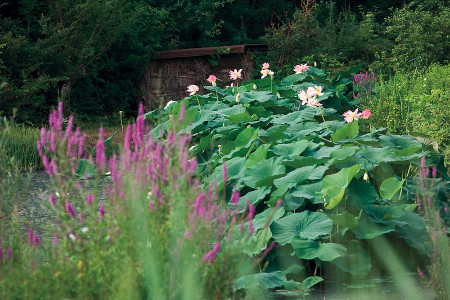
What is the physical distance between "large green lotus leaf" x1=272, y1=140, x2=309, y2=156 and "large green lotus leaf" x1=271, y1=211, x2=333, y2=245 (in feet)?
2.21

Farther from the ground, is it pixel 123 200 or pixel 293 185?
pixel 123 200

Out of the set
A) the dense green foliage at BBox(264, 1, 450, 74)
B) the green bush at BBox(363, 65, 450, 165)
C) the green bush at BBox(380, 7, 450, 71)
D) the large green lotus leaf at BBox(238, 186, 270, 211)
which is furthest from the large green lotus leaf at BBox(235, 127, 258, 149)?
the green bush at BBox(380, 7, 450, 71)

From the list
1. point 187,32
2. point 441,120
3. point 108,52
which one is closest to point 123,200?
point 441,120

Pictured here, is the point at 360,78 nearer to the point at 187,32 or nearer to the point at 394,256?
the point at 394,256

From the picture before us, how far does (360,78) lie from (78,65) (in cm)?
516

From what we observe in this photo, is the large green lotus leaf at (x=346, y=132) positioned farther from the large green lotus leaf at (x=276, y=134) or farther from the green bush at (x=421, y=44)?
the green bush at (x=421, y=44)

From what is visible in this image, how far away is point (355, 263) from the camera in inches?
137

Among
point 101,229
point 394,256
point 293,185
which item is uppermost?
point 101,229

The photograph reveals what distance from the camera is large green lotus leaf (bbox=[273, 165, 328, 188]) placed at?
12.4 ft

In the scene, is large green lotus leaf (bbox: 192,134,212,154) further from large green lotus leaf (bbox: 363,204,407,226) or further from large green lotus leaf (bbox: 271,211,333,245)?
large green lotus leaf (bbox: 363,204,407,226)

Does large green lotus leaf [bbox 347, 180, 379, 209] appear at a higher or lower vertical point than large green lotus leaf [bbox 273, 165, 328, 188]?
lower

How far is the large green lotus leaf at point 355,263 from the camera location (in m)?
3.45

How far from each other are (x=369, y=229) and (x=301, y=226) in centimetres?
42

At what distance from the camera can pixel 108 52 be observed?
40.5ft
